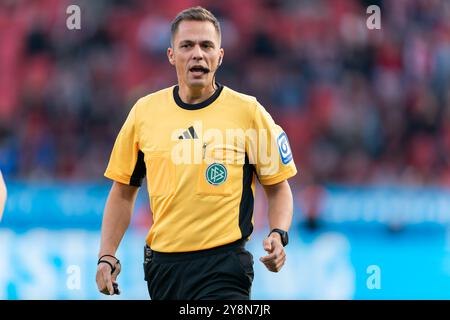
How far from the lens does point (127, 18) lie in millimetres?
11273

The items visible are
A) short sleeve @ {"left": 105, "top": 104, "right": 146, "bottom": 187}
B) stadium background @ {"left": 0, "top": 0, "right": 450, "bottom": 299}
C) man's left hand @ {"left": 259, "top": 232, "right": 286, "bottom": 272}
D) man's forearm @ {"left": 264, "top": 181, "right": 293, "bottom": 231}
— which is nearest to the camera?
man's left hand @ {"left": 259, "top": 232, "right": 286, "bottom": 272}

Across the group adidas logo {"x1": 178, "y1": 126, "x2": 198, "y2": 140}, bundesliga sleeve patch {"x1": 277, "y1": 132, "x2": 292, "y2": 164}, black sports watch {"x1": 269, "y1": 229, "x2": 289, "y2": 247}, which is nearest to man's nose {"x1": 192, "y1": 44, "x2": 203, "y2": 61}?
adidas logo {"x1": 178, "y1": 126, "x2": 198, "y2": 140}

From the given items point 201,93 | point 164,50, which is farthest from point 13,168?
point 201,93

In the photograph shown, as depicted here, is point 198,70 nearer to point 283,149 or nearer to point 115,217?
point 283,149

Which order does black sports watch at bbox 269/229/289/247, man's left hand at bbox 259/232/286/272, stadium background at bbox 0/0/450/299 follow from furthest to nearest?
stadium background at bbox 0/0/450/299 < black sports watch at bbox 269/229/289/247 < man's left hand at bbox 259/232/286/272

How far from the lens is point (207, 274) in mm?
4309

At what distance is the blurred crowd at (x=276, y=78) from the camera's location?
9.97 meters

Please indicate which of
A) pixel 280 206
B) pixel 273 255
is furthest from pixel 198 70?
pixel 273 255

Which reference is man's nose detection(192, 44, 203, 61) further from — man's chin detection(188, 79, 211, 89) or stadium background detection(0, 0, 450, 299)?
stadium background detection(0, 0, 450, 299)

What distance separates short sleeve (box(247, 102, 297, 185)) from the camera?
176 inches

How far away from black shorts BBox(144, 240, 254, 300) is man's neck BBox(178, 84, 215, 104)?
0.72 metres

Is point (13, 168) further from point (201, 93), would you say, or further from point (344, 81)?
point (201, 93)

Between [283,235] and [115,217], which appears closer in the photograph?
[283,235]

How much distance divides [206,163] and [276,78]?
256 inches
